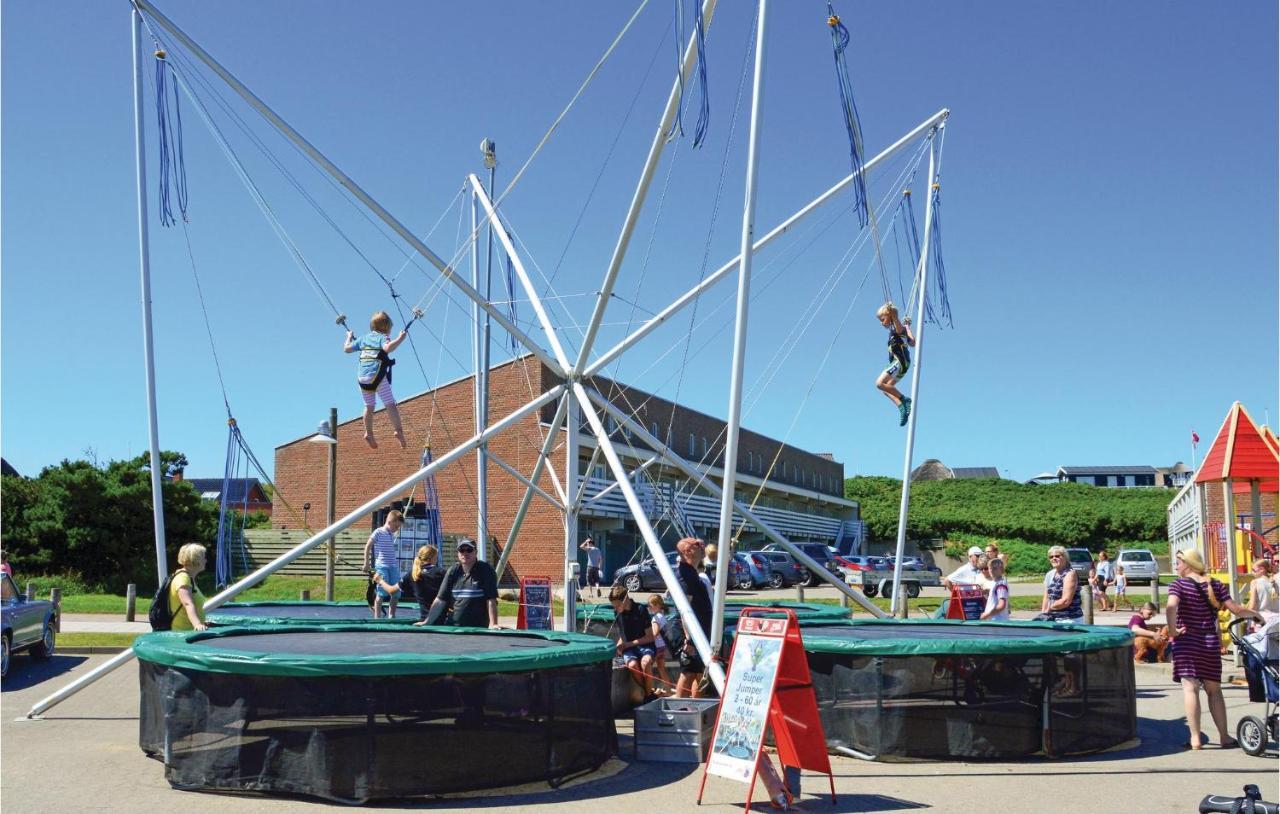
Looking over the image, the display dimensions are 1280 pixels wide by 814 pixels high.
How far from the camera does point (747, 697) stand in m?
7.16

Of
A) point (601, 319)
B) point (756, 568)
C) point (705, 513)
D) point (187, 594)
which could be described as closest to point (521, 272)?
point (601, 319)

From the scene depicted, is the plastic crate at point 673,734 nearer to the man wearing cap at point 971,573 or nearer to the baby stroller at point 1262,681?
the baby stroller at point 1262,681

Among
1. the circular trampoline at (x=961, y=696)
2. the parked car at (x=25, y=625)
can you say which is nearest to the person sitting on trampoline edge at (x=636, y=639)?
the circular trampoline at (x=961, y=696)

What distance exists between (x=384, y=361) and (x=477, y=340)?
5.24 m

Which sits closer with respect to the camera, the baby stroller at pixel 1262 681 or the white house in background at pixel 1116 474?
the baby stroller at pixel 1262 681

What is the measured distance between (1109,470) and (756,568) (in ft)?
288

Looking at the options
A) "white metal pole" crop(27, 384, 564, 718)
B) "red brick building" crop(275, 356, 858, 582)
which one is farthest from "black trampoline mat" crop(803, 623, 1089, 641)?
"red brick building" crop(275, 356, 858, 582)

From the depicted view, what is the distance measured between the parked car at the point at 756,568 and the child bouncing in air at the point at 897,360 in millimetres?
18948

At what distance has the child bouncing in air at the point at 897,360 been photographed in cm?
1289

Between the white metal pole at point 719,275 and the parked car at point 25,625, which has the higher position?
the white metal pole at point 719,275

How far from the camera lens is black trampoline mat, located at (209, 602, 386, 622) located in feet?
48.4

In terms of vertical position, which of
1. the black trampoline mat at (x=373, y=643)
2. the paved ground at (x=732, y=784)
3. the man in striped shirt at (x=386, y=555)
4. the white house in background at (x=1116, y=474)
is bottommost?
the paved ground at (x=732, y=784)

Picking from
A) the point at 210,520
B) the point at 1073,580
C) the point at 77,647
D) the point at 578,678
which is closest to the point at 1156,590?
the point at 1073,580

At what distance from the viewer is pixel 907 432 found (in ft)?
42.7
